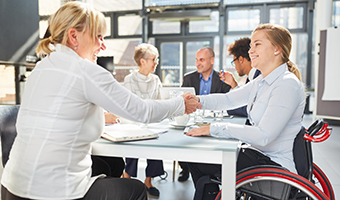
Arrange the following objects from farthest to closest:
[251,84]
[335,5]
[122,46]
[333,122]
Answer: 1. [122,46]
2. [335,5]
3. [333,122]
4. [251,84]

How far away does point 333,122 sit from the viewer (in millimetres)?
5574

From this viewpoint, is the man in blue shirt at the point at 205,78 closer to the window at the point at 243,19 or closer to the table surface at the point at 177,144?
the table surface at the point at 177,144

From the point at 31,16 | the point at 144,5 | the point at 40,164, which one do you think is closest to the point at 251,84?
the point at 40,164

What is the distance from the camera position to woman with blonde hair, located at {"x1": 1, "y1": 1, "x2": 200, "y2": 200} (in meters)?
0.95

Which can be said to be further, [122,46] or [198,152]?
[122,46]

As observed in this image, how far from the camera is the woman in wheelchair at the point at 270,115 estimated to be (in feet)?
3.99

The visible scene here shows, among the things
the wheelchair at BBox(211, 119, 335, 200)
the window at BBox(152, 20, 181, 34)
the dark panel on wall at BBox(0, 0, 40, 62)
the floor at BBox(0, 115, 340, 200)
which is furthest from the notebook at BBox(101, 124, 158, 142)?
the window at BBox(152, 20, 181, 34)

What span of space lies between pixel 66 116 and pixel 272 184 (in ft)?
2.90

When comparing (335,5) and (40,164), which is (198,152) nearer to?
(40,164)

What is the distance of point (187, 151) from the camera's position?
1.11 metres

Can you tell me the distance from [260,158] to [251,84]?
63 centimetres

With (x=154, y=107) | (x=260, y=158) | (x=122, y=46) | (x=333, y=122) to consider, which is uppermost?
(x=122, y=46)

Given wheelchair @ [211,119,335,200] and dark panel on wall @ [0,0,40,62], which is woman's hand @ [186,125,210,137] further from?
dark panel on wall @ [0,0,40,62]

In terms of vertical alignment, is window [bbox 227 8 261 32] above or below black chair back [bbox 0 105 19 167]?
above
